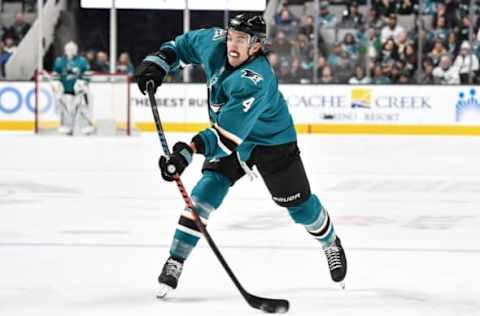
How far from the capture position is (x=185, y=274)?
3.64 m

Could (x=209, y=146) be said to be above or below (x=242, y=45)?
below

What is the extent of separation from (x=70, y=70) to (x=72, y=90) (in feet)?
0.70

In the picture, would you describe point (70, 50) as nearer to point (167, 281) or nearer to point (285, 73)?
point (285, 73)

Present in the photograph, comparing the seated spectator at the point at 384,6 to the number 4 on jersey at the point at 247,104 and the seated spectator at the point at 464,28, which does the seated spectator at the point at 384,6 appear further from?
the number 4 on jersey at the point at 247,104

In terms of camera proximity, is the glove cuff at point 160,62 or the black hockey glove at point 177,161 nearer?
the black hockey glove at point 177,161

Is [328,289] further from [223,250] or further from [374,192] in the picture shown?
[374,192]

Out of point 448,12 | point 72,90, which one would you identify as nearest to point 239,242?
point 72,90

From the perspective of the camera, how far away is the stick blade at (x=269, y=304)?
301cm

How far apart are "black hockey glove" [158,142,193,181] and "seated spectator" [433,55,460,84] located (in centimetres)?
896

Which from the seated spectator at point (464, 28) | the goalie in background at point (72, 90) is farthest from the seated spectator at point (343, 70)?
the goalie in background at point (72, 90)

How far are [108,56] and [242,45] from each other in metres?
9.12

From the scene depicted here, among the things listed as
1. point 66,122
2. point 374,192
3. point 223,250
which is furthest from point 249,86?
point 66,122

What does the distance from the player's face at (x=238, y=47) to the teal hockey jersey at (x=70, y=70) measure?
8.23 metres

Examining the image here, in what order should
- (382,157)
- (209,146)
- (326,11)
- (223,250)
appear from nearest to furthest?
(209,146), (223,250), (382,157), (326,11)
